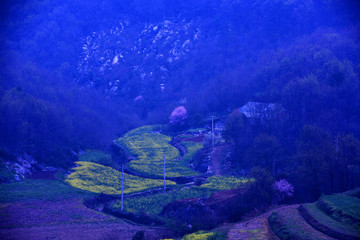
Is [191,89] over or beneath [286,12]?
beneath

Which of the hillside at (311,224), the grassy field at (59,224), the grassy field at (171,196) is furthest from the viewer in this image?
the grassy field at (171,196)

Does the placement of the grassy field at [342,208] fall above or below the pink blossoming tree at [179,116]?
below

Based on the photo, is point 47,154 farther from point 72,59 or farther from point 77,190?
point 72,59

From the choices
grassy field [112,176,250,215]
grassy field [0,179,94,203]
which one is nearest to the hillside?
grassy field [112,176,250,215]

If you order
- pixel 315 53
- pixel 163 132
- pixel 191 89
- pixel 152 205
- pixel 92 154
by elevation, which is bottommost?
pixel 152 205

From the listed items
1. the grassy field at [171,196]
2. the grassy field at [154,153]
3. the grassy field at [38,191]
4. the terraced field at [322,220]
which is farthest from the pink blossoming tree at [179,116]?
the terraced field at [322,220]

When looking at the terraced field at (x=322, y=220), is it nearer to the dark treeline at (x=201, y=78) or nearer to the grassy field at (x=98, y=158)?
the dark treeline at (x=201, y=78)

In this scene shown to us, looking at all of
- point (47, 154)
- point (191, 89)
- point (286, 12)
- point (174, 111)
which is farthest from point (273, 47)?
point (47, 154)

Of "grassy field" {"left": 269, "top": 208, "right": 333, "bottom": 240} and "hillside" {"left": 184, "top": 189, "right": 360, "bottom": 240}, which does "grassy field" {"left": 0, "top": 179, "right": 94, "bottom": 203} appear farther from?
"grassy field" {"left": 269, "top": 208, "right": 333, "bottom": 240}
